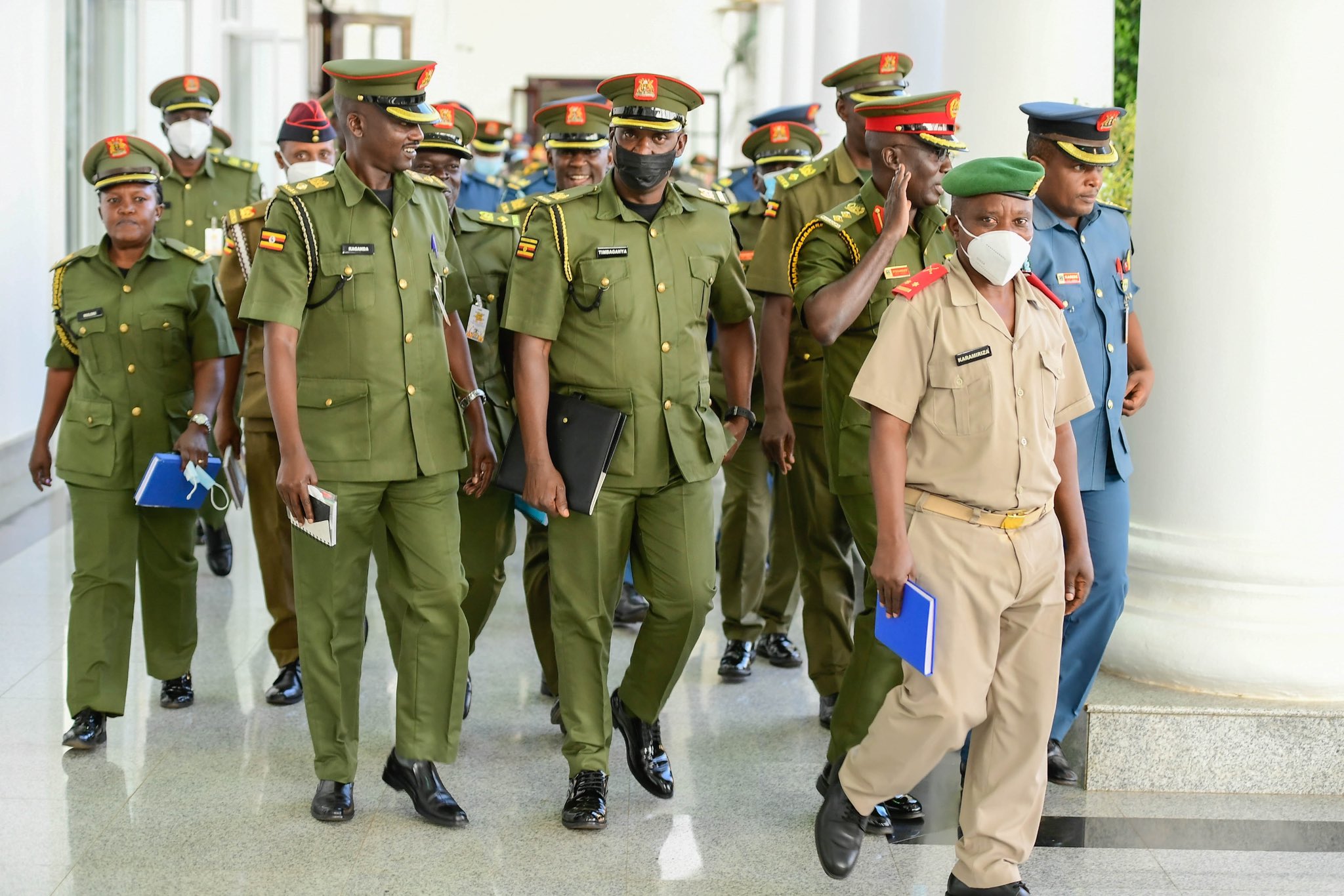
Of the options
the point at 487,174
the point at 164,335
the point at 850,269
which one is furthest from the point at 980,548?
the point at 487,174

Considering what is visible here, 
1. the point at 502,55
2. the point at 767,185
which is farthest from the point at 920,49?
the point at 502,55

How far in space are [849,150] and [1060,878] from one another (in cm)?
220

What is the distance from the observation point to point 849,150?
4.64m

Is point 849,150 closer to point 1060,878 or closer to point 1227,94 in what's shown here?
point 1227,94

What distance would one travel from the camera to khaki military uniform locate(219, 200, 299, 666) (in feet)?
16.2

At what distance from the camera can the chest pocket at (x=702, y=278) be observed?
3.94 meters

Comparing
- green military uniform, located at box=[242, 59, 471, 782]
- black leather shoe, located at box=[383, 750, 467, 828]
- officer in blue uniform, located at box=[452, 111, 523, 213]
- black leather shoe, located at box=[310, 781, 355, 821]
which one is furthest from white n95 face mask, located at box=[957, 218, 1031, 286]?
officer in blue uniform, located at box=[452, 111, 523, 213]

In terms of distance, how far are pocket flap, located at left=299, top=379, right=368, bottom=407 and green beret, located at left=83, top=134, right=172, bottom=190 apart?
3.68 ft

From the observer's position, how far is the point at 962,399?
3193mm

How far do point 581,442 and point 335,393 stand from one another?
0.62m

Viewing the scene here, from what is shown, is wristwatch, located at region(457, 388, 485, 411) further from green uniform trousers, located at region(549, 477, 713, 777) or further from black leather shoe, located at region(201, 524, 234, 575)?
black leather shoe, located at region(201, 524, 234, 575)

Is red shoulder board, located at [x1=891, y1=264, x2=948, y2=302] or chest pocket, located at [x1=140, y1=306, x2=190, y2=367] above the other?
red shoulder board, located at [x1=891, y1=264, x2=948, y2=302]

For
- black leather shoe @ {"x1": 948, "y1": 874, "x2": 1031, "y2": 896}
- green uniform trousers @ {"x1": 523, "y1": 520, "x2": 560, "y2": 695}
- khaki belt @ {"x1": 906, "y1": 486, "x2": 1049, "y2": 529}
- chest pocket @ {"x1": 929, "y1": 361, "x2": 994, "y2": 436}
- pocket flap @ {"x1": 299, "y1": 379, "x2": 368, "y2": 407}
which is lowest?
black leather shoe @ {"x1": 948, "y1": 874, "x2": 1031, "y2": 896}

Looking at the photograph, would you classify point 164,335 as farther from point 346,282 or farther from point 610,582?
point 610,582
